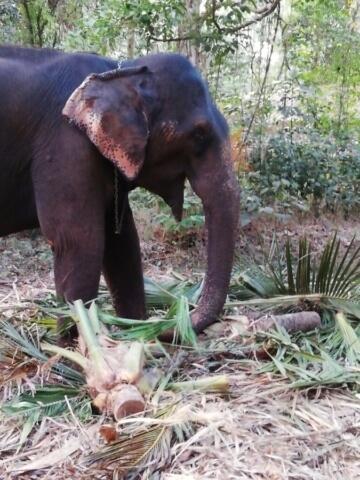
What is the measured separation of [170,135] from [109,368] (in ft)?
5.14

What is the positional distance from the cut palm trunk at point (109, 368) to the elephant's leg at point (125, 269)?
117 centimetres

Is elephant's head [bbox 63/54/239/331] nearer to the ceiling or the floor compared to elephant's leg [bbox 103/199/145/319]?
nearer to the ceiling

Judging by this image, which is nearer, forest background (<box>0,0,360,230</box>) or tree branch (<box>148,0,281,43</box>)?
tree branch (<box>148,0,281,43</box>)

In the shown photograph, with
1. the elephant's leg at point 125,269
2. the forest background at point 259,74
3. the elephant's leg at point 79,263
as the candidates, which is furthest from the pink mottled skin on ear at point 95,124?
the forest background at point 259,74

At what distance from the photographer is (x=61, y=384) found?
3.14m

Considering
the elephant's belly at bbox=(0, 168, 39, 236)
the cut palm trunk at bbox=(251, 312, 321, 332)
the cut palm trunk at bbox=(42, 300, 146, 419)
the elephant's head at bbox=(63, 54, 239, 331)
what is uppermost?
the elephant's head at bbox=(63, 54, 239, 331)

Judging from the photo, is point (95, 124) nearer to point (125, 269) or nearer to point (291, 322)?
point (125, 269)

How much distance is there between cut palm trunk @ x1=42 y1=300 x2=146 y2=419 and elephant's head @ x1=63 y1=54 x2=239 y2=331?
0.78 meters

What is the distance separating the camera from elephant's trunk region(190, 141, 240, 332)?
3770mm

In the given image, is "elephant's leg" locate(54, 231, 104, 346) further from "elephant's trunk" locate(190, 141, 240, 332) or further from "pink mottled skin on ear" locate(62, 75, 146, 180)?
"elephant's trunk" locate(190, 141, 240, 332)

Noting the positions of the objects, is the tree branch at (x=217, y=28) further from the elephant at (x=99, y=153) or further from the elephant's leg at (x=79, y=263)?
the elephant's leg at (x=79, y=263)

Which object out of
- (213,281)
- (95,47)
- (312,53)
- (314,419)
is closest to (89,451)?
(314,419)

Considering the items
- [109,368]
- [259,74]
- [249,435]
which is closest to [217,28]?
[259,74]

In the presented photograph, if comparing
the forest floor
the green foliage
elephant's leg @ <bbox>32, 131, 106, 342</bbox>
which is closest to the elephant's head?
elephant's leg @ <bbox>32, 131, 106, 342</bbox>
